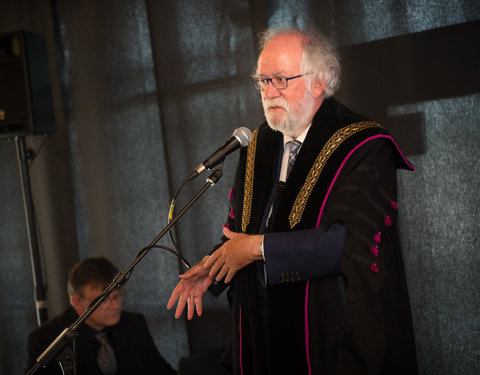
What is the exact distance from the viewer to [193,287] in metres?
1.79

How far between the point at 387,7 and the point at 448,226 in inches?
41.1

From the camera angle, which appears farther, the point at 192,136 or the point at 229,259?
the point at 192,136

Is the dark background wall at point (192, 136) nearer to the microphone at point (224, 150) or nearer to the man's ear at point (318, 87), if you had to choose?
the man's ear at point (318, 87)

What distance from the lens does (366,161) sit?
1748mm

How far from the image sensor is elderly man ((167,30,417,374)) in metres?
1.66

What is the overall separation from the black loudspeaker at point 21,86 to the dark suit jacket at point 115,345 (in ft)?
3.53

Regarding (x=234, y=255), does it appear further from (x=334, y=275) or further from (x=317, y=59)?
(x=317, y=59)

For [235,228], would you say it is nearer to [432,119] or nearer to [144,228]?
[432,119]

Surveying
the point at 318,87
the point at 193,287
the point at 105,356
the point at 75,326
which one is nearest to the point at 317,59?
the point at 318,87

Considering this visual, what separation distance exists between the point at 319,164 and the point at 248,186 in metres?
A: 0.29

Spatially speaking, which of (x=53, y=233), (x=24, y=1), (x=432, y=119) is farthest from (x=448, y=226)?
(x=24, y=1)

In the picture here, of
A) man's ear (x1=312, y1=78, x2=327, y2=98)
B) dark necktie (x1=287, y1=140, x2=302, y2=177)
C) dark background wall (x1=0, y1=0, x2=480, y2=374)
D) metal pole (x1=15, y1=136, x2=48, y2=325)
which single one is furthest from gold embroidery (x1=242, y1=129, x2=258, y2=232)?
metal pole (x1=15, y1=136, x2=48, y2=325)

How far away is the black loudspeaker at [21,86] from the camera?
3050 mm

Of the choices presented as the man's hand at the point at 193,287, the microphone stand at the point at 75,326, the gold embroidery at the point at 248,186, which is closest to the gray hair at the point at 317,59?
the gold embroidery at the point at 248,186
